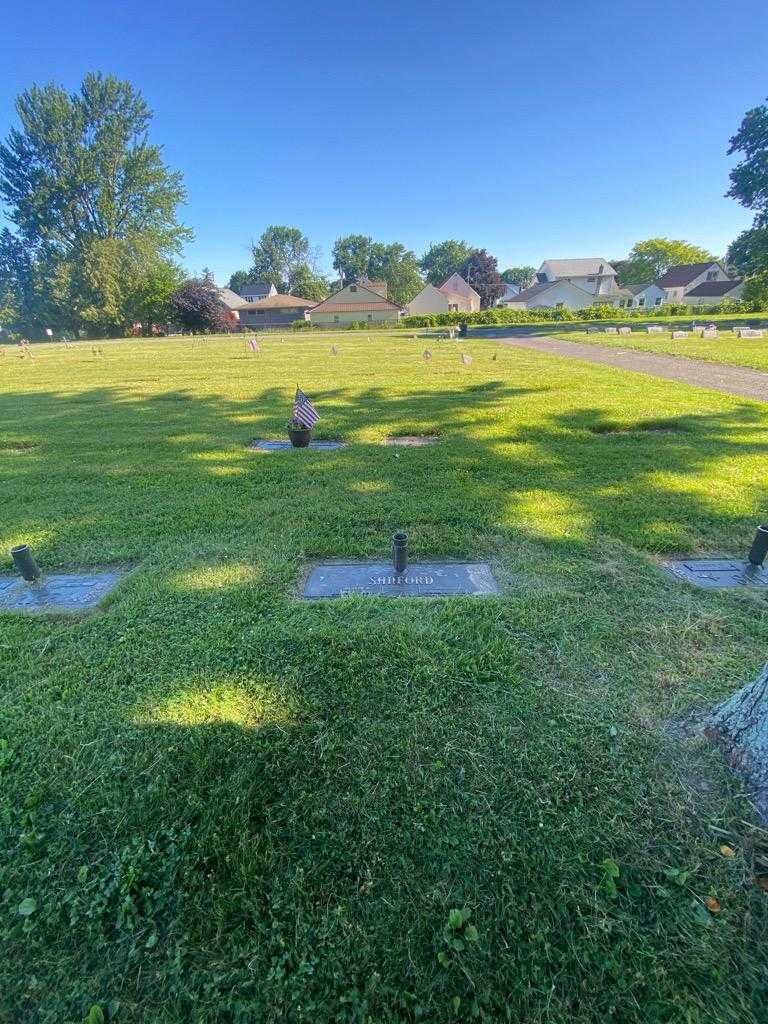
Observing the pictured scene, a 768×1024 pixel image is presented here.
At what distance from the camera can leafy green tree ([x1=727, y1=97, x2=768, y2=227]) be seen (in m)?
29.2

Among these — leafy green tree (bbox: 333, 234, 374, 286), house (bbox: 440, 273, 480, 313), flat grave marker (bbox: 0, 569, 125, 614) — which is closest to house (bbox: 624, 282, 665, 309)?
house (bbox: 440, 273, 480, 313)

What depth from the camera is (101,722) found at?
6.32 ft

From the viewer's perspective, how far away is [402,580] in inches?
115

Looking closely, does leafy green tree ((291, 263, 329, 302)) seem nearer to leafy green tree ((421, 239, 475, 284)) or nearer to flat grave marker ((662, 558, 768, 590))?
leafy green tree ((421, 239, 475, 284))

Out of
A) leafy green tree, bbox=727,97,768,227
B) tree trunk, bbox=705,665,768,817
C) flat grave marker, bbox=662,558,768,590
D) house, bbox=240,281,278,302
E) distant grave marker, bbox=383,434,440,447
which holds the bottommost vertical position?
Answer: distant grave marker, bbox=383,434,440,447

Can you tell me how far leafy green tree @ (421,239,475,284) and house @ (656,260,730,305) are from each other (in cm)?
3656

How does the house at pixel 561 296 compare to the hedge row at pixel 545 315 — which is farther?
the house at pixel 561 296

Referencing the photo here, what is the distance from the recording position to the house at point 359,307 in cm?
5169

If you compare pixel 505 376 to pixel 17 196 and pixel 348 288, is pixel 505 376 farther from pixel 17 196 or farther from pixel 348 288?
pixel 17 196

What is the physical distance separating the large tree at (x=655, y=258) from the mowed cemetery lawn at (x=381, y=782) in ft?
269

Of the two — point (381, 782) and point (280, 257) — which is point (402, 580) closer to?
point (381, 782)

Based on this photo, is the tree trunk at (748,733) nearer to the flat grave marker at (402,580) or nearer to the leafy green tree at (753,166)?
the flat grave marker at (402,580)

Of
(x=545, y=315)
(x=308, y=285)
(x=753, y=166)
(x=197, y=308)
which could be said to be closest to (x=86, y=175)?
(x=197, y=308)

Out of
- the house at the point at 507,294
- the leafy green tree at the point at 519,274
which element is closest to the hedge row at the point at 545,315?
the house at the point at 507,294
